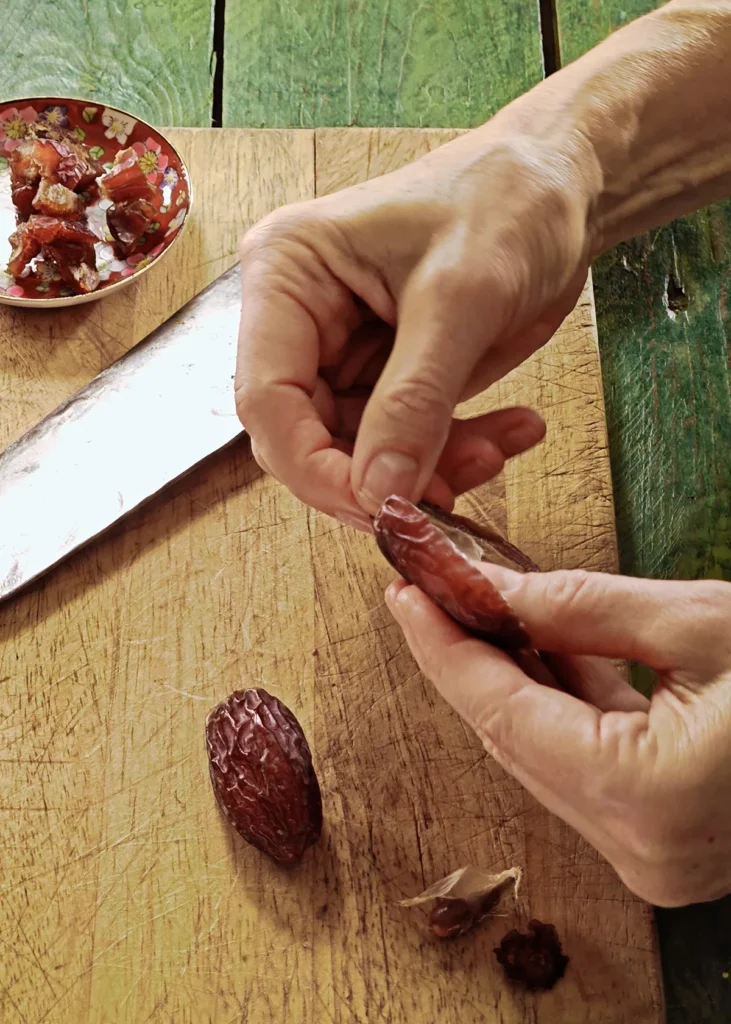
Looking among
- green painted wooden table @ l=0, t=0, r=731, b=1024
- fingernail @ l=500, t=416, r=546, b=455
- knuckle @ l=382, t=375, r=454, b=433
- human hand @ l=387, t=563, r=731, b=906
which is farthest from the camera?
green painted wooden table @ l=0, t=0, r=731, b=1024

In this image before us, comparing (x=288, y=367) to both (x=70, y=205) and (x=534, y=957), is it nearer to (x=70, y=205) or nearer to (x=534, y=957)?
(x=70, y=205)

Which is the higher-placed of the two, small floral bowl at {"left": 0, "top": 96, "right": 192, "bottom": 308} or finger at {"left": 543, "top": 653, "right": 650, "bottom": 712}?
small floral bowl at {"left": 0, "top": 96, "right": 192, "bottom": 308}

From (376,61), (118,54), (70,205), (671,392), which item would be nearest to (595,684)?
(671,392)

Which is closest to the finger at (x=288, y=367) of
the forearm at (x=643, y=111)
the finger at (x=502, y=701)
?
the finger at (x=502, y=701)

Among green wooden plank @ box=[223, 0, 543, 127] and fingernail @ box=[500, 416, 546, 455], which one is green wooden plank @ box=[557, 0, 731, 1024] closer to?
fingernail @ box=[500, 416, 546, 455]

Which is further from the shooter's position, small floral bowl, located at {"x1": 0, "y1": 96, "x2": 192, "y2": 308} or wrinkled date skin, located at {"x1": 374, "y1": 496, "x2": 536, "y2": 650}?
small floral bowl, located at {"x1": 0, "y1": 96, "x2": 192, "y2": 308}

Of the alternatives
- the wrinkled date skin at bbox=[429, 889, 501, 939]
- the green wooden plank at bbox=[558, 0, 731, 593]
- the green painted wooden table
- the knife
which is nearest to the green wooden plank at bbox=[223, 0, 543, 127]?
the green painted wooden table

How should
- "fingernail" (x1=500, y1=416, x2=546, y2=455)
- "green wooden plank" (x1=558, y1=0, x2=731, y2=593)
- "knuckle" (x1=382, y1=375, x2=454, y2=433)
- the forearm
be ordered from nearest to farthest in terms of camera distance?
1. "knuckle" (x1=382, y1=375, x2=454, y2=433)
2. the forearm
3. "fingernail" (x1=500, y1=416, x2=546, y2=455)
4. "green wooden plank" (x1=558, y1=0, x2=731, y2=593)
